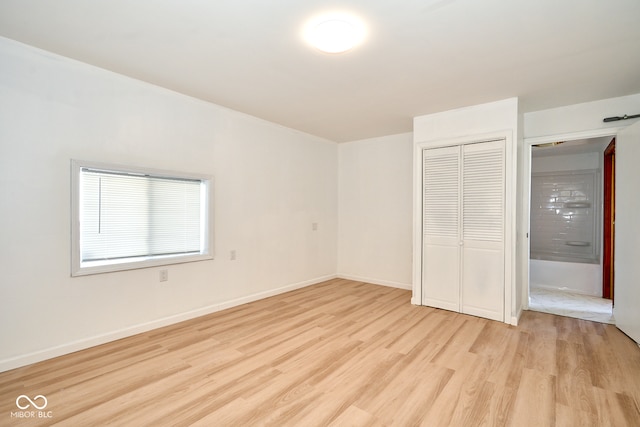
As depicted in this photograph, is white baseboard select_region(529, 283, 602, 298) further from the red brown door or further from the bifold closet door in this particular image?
the bifold closet door

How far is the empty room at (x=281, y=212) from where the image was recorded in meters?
2.01

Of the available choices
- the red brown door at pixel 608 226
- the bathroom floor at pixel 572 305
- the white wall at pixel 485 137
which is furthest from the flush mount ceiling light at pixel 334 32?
the red brown door at pixel 608 226

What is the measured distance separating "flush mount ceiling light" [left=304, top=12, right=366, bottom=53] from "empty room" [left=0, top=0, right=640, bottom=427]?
0.02 metres

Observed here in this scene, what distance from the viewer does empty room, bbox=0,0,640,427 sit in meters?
2.01

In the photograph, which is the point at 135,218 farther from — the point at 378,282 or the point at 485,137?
the point at 485,137

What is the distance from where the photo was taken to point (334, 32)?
212 centimetres

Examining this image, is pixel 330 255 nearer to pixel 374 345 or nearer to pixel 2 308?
pixel 374 345

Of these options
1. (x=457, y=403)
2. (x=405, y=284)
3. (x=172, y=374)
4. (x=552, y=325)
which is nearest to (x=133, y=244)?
(x=172, y=374)

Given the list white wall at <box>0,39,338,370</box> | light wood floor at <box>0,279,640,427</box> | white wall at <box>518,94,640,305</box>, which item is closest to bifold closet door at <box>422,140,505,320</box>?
light wood floor at <box>0,279,640,427</box>

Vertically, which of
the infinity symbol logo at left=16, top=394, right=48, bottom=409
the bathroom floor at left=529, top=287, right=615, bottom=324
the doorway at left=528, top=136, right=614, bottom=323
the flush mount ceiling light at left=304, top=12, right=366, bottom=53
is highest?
the flush mount ceiling light at left=304, top=12, right=366, bottom=53

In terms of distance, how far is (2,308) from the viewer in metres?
2.33

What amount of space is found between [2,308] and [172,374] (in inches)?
55.5

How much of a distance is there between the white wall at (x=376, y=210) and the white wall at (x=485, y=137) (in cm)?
82

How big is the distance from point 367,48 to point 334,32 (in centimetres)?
40
